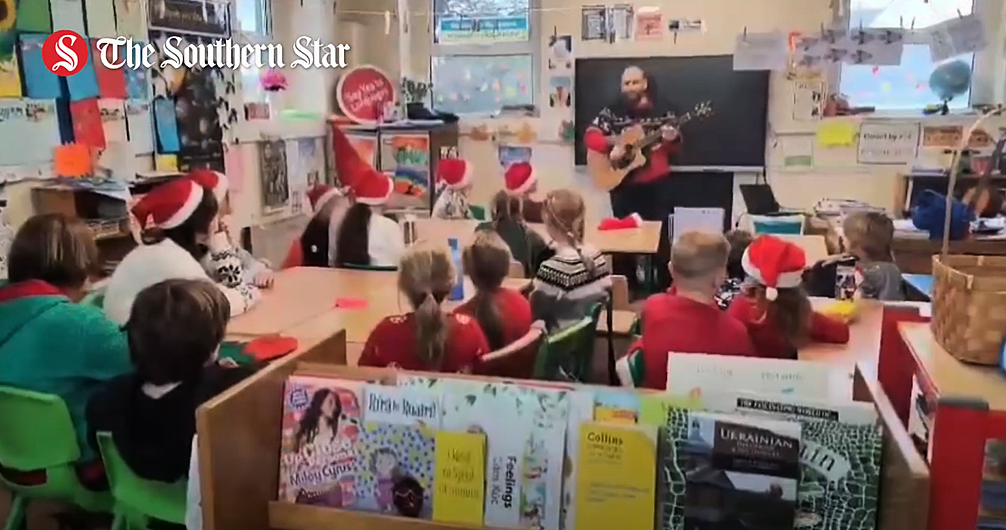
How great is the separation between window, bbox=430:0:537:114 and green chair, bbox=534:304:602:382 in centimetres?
393

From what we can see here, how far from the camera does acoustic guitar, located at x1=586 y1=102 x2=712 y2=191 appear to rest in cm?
602

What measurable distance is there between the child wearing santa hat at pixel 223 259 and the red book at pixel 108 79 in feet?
3.24

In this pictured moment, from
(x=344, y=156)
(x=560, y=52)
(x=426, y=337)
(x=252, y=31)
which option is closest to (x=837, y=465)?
(x=426, y=337)

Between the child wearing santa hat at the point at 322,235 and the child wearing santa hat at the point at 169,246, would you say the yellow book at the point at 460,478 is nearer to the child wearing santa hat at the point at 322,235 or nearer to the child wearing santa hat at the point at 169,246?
the child wearing santa hat at the point at 169,246

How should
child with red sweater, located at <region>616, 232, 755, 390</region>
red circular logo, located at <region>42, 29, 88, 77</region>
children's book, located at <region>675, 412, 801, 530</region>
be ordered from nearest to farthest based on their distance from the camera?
1. children's book, located at <region>675, 412, 801, 530</region>
2. child with red sweater, located at <region>616, 232, 755, 390</region>
3. red circular logo, located at <region>42, 29, 88, 77</region>

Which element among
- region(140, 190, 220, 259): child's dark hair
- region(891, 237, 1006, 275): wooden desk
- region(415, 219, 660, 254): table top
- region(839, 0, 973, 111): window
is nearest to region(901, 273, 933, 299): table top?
region(415, 219, 660, 254): table top

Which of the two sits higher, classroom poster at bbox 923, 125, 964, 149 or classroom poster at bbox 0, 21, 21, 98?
classroom poster at bbox 0, 21, 21, 98

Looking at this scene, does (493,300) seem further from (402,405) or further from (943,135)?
(943,135)

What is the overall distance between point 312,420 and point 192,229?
1602 mm

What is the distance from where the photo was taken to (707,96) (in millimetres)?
5879

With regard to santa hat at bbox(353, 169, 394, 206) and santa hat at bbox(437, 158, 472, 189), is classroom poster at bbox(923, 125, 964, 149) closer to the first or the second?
santa hat at bbox(437, 158, 472, 189)

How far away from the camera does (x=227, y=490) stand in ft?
5.06

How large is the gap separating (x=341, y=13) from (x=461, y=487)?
516 cm

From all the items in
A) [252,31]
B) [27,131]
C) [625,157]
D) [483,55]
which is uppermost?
[252,31]
